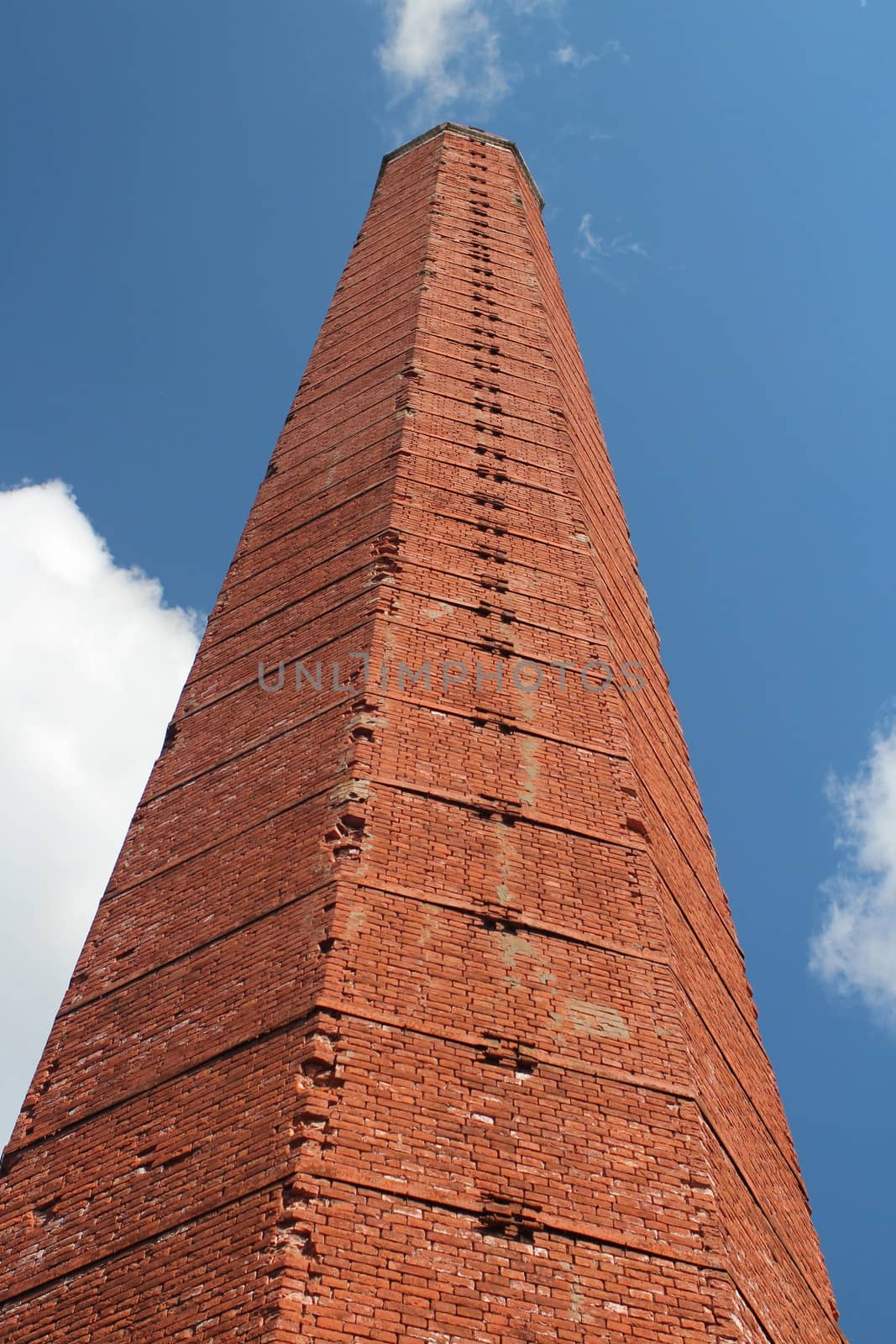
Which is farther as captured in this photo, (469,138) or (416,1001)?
(469,138)

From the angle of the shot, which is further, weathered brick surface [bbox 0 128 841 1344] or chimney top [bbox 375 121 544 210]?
chimney top [bbox 375 121 544 210]

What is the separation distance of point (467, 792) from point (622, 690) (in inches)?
88.5

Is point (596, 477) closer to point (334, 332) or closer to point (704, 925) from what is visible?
point (334, 332)

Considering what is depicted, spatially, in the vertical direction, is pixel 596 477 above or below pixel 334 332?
below

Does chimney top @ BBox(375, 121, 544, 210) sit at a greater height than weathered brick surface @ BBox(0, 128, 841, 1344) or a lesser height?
greater

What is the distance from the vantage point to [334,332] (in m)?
16.2

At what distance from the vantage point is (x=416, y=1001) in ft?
23.2

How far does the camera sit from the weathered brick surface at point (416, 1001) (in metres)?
6.08

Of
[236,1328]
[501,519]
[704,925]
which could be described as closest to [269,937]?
[236,1328]

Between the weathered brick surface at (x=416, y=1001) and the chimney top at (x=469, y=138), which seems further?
the chimney top at (x=469, y=138)

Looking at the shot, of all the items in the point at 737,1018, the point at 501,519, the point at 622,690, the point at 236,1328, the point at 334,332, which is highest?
the point at 334,332

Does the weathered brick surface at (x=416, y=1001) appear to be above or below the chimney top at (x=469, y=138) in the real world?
below

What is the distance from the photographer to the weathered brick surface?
6.08 meters

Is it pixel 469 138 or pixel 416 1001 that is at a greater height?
pixel 469 138
